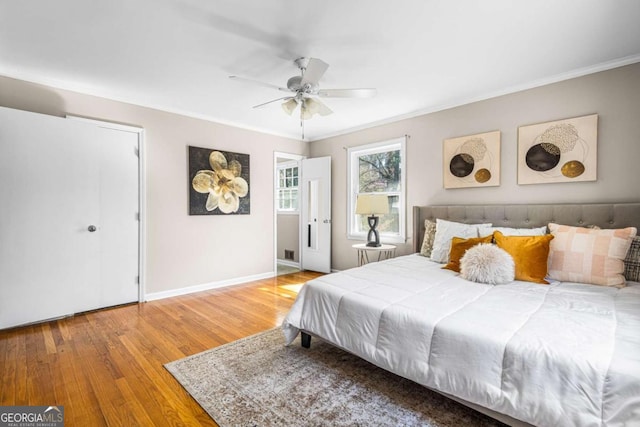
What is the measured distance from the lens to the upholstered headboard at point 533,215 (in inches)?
99.3

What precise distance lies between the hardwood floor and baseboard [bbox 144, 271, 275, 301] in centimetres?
13

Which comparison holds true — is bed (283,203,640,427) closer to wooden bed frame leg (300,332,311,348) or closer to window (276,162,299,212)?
wooden bed frame leg (300,332,311,348)

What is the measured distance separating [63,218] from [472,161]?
4.54 metres

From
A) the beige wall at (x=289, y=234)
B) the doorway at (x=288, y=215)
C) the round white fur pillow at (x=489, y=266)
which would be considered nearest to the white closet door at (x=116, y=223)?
the doorway at (x=288, y=215)

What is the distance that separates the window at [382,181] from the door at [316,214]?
453 millimetres

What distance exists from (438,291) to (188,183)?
3.42 m

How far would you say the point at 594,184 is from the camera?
2.75 metres

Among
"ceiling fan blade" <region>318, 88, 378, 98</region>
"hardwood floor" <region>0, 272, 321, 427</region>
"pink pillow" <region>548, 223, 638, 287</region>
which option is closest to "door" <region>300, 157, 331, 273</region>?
"hardwood floor" <region>0, 272, 321, 427</region>

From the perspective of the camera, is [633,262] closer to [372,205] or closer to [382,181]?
[372,205]

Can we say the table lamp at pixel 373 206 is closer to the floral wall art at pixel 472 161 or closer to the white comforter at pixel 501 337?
the floral wall art at pixel 472 161

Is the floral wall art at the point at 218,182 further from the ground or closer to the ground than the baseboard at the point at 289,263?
further from the ground

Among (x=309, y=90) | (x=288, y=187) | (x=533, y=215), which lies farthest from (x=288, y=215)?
(x=533, y=215)

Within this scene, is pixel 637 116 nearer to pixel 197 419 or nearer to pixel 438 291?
pixel 438 291

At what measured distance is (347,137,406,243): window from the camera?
4.28 meters
